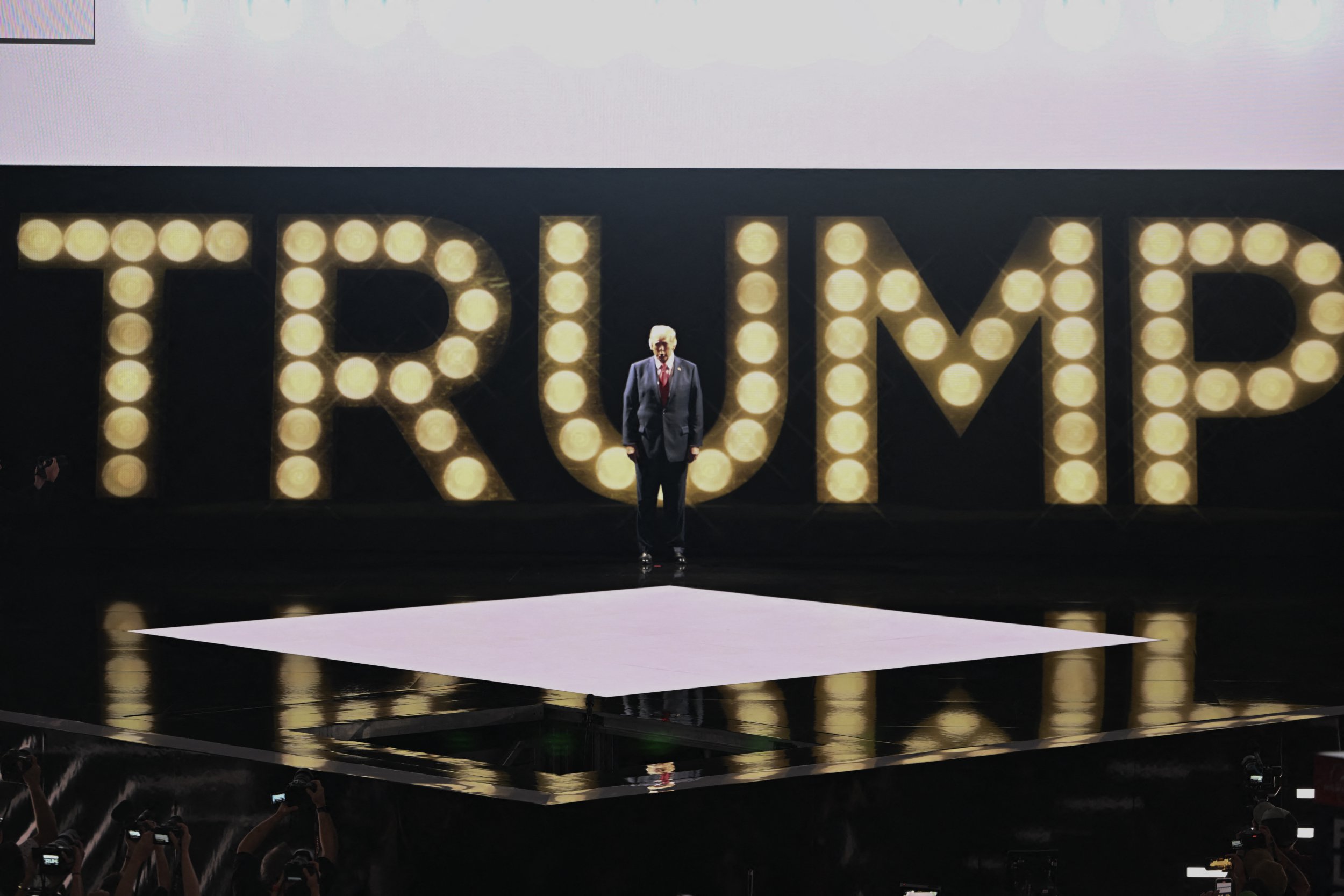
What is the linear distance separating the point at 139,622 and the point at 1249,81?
765 centimetres

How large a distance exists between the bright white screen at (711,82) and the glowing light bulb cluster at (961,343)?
61 centimetres

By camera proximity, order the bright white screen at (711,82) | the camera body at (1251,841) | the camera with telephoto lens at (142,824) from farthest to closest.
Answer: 1. the bright white screen at (711,82)
2. the camera body at (1251,841)
3. the camera with telephoto lens at (142,824)

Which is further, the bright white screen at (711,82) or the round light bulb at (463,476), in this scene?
the round light bulb at (463,476)

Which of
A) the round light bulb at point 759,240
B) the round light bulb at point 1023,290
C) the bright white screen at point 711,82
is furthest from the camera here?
the round light bulb at point 759,240

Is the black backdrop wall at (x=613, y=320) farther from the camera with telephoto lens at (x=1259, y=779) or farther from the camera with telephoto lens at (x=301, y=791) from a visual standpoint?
the camera with telephoto lens at (x=301, y=791)

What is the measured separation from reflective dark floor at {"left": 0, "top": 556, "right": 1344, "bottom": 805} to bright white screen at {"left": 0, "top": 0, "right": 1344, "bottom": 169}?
3.98 meters

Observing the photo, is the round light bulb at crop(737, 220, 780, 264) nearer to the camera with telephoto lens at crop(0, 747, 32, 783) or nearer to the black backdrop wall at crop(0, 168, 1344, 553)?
the black backdrop wall at crop(0, 168, 1344, 553)

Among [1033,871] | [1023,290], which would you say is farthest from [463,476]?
[1033,871]

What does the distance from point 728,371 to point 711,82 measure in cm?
191

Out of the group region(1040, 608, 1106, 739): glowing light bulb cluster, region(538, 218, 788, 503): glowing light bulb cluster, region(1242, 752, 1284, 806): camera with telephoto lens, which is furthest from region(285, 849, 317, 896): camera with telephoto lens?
region(538, 218, 788, 503): glowing light bulb cluster

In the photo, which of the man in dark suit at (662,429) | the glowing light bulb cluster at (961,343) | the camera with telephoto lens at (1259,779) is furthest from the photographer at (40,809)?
the glowing light bulb cluster at (961,343)

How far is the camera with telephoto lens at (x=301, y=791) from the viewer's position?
3.70 metres

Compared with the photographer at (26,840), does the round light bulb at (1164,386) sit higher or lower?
higher

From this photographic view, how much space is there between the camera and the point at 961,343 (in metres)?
11.0
